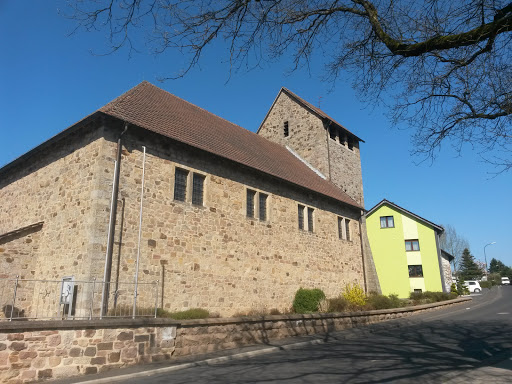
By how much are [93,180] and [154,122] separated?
317cm

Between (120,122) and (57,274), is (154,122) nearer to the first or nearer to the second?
(120,122)

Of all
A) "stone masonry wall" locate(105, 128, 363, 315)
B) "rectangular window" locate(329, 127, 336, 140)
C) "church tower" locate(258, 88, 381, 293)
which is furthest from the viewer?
"rectangular window" locate(329, 127, 336, 140)

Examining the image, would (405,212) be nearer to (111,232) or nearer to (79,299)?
(111,232)

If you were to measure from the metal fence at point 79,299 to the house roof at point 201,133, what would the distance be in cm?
481

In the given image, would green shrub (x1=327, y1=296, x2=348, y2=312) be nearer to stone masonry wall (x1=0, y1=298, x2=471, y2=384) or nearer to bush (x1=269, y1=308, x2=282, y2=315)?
bush (x1=269, y1=308, x2=282, y2=315)

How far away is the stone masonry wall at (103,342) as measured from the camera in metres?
7.20

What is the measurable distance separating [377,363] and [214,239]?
23.6 ft

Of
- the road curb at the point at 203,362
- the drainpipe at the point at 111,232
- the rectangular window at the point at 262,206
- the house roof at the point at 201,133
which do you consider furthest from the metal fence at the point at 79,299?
the rectangular window at the point at 262,206

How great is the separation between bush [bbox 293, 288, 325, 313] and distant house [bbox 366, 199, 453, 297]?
16213mm

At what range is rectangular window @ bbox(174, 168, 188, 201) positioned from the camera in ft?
42.4

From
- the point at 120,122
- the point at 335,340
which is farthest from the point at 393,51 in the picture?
the point at 335,340

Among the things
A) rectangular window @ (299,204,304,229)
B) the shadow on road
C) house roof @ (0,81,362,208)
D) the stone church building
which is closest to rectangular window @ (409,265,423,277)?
house roof @ (0,81,362,208)

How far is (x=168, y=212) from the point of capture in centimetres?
1231

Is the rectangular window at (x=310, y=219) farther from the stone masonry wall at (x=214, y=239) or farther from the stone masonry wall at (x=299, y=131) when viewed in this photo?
the stone masonry wall at (x=299, y=131)
